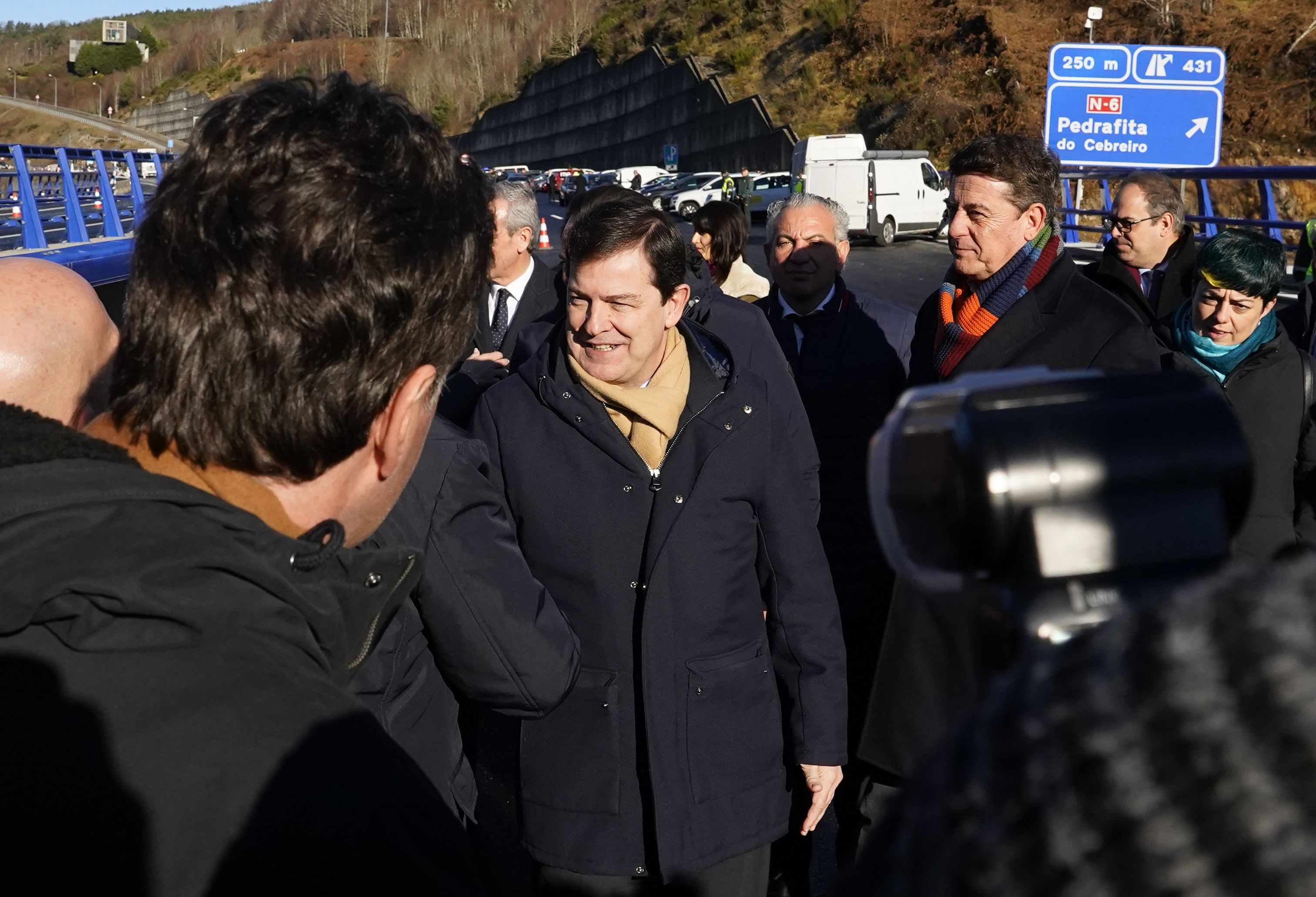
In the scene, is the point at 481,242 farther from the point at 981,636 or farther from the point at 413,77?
the point at 413,77

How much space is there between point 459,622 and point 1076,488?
1.61 m

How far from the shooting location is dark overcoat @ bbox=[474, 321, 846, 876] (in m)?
2.65

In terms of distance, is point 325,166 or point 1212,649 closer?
point 1212,649

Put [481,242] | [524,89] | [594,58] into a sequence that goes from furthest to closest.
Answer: [524,89] < [594,58] < [481,242]

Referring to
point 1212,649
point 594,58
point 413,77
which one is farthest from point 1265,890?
point 413,77

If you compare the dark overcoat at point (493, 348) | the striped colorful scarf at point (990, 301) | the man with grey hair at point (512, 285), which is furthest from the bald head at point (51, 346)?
the man with grey hair at point (512, 285)

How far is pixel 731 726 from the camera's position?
2.71 meters

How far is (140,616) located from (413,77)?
342 ft

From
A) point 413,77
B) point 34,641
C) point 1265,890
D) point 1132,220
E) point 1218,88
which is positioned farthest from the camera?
point 413,77

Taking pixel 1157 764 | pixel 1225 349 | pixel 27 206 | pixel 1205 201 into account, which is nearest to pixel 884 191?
pixel 1205 201

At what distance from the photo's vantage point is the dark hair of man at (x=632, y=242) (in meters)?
3.15

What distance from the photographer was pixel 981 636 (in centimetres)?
66

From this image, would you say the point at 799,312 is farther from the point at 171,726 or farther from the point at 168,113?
the point at 168,113

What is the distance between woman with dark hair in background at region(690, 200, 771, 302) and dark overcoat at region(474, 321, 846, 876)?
3207mm
